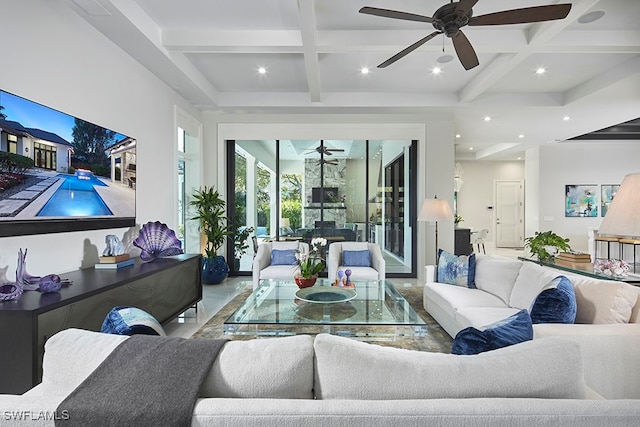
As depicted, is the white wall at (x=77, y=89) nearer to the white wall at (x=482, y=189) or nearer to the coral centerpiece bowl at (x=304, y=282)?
the coral centerpiece bowl at (x=304, y=282)

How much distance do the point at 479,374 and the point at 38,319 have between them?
2129 mm

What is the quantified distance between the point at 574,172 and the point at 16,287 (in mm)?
10247

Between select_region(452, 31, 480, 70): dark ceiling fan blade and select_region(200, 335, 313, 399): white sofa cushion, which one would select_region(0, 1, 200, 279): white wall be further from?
select_region(452, 31, 480, 70): dark ceiling fan blade

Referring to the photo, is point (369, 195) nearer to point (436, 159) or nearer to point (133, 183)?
point (436, 159)

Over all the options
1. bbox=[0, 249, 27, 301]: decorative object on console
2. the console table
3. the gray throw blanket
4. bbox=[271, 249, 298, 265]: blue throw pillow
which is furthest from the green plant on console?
the gray throw blanket

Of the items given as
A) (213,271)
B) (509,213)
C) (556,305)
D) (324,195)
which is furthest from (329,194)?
(509,213)

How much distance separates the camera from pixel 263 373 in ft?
3.09

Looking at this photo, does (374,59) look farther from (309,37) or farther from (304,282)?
(304,282)

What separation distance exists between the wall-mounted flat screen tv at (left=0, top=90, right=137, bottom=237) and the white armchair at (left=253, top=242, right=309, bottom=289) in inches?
67.4

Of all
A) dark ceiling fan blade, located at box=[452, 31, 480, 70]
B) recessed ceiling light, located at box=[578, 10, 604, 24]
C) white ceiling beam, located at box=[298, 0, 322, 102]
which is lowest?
dark ceiling fan blade, located at box=[452, 31, 480, 70]

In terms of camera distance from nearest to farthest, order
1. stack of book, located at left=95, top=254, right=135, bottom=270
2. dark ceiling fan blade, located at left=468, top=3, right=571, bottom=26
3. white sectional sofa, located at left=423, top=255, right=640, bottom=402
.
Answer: white sectional sofa, located at left=423, top=255, right=640, bottom=402 → dark ceiling fan blade, located at left=468, top=3, right=571, bottom=26 → stack of book, located at left=95, top=254, right=135, bottom=270

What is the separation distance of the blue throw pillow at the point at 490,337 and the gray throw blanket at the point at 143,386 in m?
0.90

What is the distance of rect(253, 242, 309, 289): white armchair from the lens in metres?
4.46

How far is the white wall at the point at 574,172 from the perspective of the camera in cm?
818
